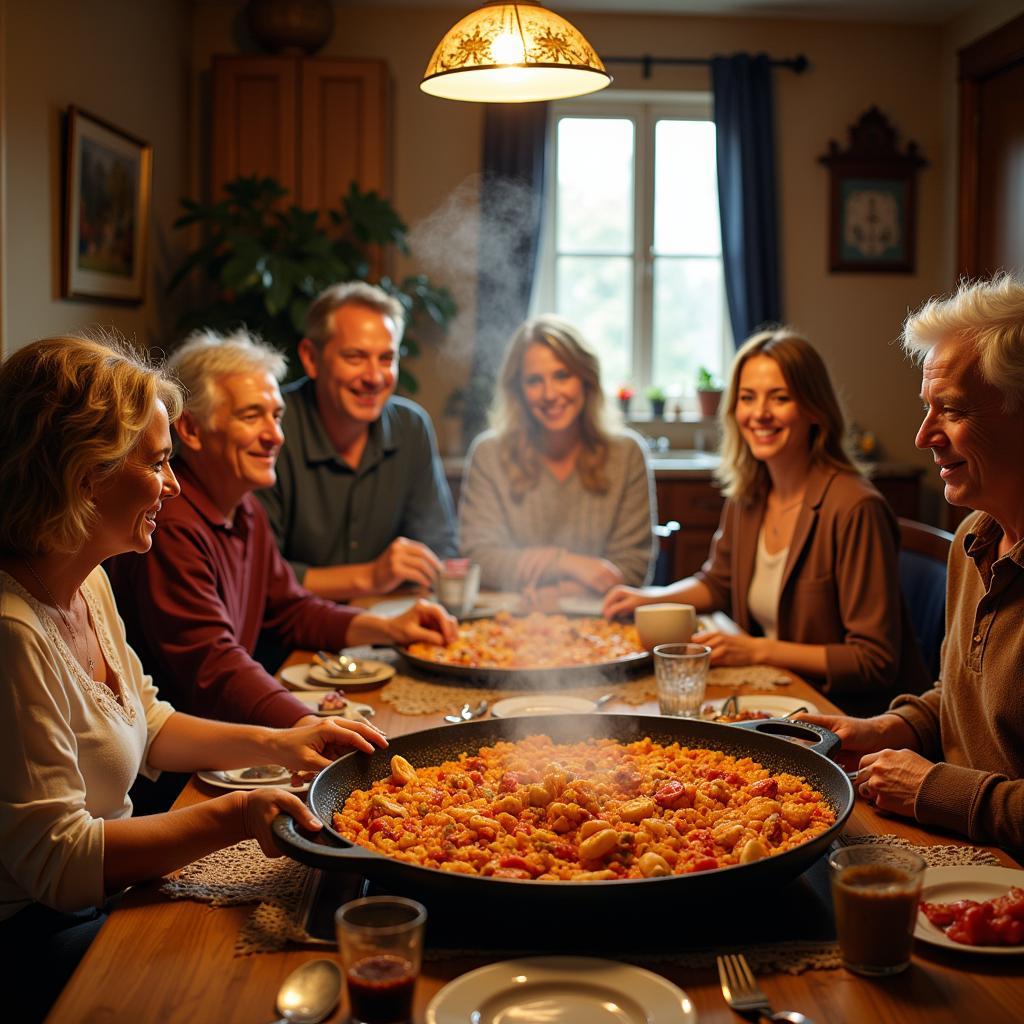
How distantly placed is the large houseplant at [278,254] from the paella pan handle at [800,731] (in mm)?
3594

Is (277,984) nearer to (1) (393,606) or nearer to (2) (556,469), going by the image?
(1) (393,606)

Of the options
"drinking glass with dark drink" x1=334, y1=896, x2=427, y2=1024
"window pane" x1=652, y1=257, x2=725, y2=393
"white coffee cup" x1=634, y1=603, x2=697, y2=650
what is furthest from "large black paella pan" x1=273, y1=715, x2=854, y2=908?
"window pane" x1=652, y1=257, x2=725, y2=393

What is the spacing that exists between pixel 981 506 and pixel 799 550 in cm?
89

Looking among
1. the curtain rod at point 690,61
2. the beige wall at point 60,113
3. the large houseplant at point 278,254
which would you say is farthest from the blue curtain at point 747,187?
the beige wall at point 60,113

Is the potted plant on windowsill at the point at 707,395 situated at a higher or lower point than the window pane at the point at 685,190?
lower

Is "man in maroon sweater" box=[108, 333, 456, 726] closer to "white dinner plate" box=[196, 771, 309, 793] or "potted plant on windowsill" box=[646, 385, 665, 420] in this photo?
"white dinner plate" box=[196, 771, 309, 793]

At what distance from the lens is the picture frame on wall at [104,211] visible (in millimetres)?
4062

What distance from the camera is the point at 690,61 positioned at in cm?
571

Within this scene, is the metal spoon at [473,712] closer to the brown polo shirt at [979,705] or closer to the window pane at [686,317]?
the brown polo shirt at [979,705]

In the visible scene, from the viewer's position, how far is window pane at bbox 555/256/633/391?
607 centimetres

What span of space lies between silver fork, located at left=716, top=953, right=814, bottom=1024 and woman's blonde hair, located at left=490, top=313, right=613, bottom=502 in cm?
241

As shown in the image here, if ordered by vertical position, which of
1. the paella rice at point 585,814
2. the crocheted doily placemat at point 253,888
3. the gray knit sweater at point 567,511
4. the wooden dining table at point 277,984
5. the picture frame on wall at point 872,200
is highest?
the picture frame on wall at point 872,200

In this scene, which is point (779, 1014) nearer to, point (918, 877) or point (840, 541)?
point (918, 877)

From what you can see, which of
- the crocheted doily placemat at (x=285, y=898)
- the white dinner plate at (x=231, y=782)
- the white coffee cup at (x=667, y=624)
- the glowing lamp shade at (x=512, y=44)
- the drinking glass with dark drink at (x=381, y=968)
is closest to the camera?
the drinking glass with dark drink at (x=381, y=968)
